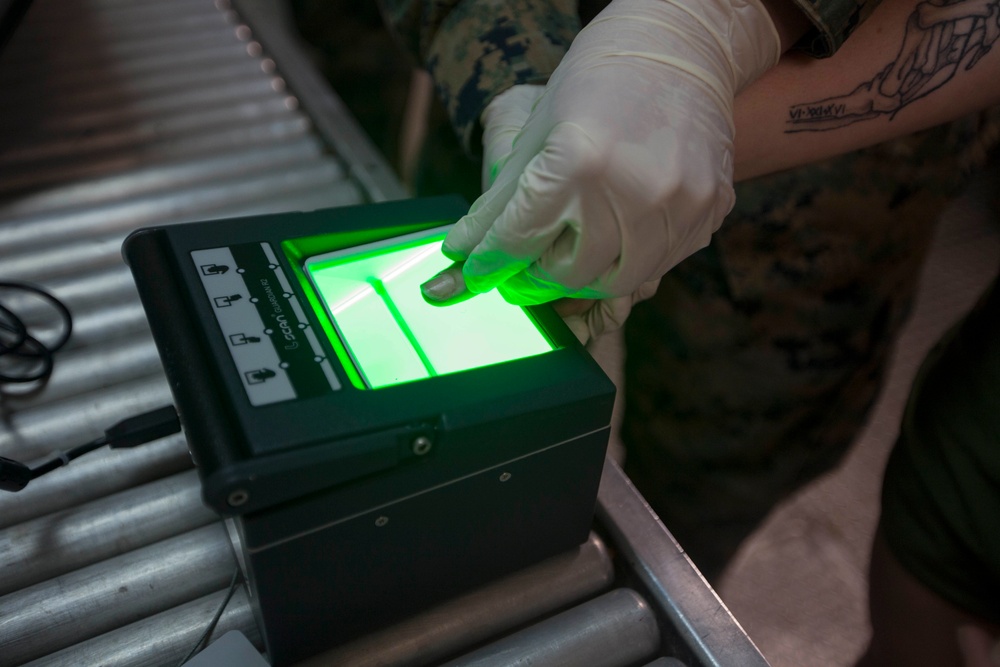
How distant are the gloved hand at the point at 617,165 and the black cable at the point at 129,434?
0.33m

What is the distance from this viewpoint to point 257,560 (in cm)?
52

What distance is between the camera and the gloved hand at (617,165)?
2.19 feet

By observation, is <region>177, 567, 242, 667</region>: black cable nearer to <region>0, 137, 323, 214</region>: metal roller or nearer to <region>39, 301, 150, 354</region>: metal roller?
<region>39, 301, 150, 354</region>: metal roller

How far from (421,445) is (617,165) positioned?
333 mm

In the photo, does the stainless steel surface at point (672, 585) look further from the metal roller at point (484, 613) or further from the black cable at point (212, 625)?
the black cable at point (212, 625)

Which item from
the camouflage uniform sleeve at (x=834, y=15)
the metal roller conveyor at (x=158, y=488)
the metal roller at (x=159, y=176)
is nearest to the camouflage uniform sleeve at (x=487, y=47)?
the metal roller conveyor at (x=158, y=488)

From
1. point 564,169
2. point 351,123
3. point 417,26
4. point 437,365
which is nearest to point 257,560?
point 437,365

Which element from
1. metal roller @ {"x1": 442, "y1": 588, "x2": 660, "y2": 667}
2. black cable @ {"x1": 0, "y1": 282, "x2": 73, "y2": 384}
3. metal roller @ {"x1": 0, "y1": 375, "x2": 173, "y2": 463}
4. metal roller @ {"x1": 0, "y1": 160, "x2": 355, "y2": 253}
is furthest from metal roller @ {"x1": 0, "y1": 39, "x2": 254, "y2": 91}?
metal roller @ {"x1": 442, "y1": 588, "x2": 660, "y2": 667}

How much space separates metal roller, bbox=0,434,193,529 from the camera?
2.34ft

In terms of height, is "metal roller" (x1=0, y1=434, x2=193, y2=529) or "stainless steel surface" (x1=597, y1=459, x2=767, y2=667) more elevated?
"metal roller" (x1=0, y1=434, x2=193, y2=529)

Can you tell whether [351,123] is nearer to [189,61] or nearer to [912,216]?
[189,61]

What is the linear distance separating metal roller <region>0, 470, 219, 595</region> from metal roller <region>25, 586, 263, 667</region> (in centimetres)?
9

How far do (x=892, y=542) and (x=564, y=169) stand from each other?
838 mm

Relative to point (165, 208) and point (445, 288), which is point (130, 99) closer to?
point (165, 208)
